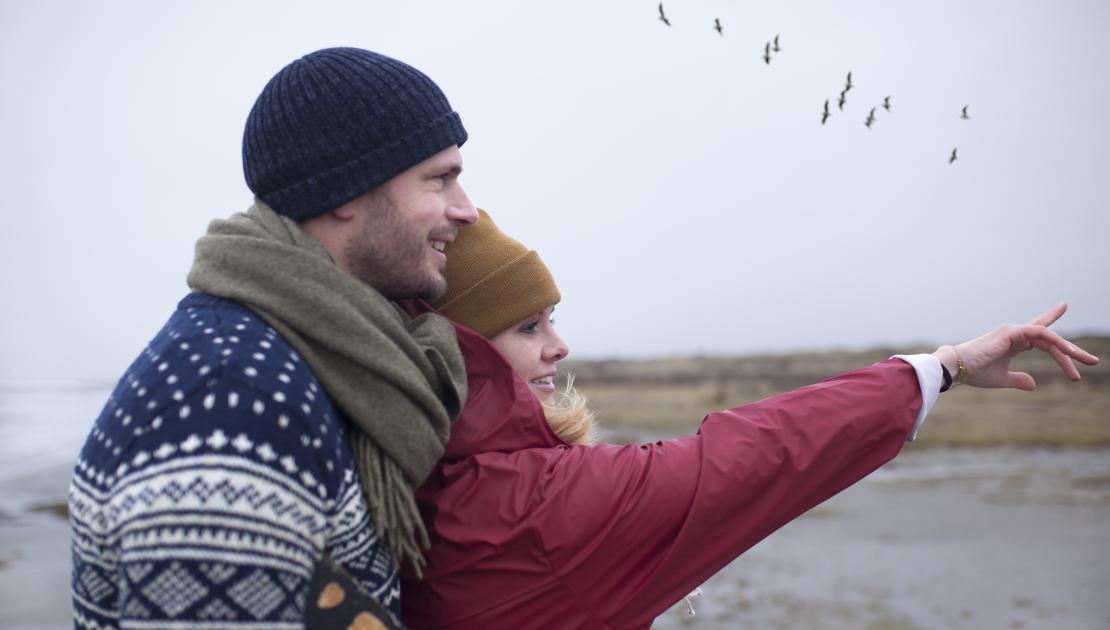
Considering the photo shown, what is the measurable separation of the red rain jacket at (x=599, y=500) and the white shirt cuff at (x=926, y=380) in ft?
0.27

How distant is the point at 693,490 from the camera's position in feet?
7.71

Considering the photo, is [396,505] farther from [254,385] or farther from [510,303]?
[510,303]

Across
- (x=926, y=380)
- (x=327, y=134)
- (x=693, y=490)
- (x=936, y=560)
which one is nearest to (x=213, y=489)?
(x=327, y=134)

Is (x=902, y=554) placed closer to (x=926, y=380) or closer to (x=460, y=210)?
(x=926, y=380)

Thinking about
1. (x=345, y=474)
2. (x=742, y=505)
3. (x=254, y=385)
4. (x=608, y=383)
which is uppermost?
(x=254, y=385)

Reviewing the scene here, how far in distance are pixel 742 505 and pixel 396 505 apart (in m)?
0.86

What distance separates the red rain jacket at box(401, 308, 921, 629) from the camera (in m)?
2.29

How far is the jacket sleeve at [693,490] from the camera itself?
230cm

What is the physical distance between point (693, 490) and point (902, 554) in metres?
11.5

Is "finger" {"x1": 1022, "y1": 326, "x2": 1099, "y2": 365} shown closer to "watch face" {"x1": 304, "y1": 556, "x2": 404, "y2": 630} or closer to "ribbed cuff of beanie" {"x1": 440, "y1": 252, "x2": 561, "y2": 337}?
"ribbed cuff of beanie" {"x1": 440, "y1": 252, "x2": 561, "y2": 337}

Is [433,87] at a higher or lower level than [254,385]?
higher

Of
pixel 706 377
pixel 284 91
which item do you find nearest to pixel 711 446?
pixel 284 91

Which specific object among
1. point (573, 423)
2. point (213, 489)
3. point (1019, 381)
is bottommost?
point (573, 423)

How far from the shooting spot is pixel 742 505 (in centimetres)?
238
